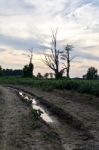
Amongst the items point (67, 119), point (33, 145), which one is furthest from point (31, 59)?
point (33, 145)

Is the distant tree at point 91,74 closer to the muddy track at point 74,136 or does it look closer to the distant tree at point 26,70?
the distant tree at point 26,70

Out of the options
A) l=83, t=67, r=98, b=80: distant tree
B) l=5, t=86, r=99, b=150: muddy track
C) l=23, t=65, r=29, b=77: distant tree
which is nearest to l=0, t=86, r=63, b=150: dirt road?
l=5, t=86, r=99, b=150: muddy track

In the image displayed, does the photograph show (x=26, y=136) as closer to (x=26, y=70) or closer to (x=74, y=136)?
(x=74, y=136)

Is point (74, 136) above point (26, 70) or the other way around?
the other way around

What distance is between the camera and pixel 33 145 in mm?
10922

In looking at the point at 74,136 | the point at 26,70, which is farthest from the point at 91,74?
the point at 74,136

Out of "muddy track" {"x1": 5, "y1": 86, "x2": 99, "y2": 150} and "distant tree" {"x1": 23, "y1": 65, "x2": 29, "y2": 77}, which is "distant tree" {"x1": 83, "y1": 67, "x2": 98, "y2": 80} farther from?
"muddy track" {"x1": 5, "y1": 86, "x2": 99, "y2": 150}

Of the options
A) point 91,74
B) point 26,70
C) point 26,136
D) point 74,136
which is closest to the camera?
point 26,136

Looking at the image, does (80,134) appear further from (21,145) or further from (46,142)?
(21,145)

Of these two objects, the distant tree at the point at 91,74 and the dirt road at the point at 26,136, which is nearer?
the dirt road at the point at 26,136

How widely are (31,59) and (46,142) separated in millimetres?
91947

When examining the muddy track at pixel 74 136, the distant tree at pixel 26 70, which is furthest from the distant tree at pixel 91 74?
the muddy track at pixel 74 136

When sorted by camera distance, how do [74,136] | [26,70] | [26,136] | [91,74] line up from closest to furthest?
[26,136] < [74,136] < [91,74] < [26,70]

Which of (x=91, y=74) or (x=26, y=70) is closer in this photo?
(x=91, y=74)
